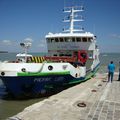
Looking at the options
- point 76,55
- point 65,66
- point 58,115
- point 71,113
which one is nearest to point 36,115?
point 58,115

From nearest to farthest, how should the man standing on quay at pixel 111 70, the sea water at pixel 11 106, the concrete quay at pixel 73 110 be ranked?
the concrete quay at pixel 73 110, the sea water at pixel 11 106, the man standing on quay at pixel 111 70

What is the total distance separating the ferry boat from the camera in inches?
489

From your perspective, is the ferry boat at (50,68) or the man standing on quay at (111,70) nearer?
the ferry boat at (50,68)

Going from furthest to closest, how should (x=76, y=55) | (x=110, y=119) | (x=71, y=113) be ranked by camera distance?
1. (x=76, y=55)
2. (x=71, y=113)
3. (x=110, y=119)

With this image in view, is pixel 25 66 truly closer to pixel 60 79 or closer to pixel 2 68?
pixel 2 68

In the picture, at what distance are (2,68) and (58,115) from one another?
6.12 m

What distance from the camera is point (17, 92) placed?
12.9 metres

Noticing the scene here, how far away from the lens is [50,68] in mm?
13297

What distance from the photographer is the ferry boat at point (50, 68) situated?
12430 mm

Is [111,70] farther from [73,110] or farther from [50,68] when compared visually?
[73,110]

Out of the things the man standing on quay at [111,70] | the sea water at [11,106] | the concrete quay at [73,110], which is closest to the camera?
the concrete quay at [73,110]

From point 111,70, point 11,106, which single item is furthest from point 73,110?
point 111,70

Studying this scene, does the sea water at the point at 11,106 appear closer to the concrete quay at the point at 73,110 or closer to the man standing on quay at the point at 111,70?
the concrete quay at the point at 73,110

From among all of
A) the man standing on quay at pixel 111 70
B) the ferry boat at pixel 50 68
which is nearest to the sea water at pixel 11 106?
the ferry boat at pixel 50 68
